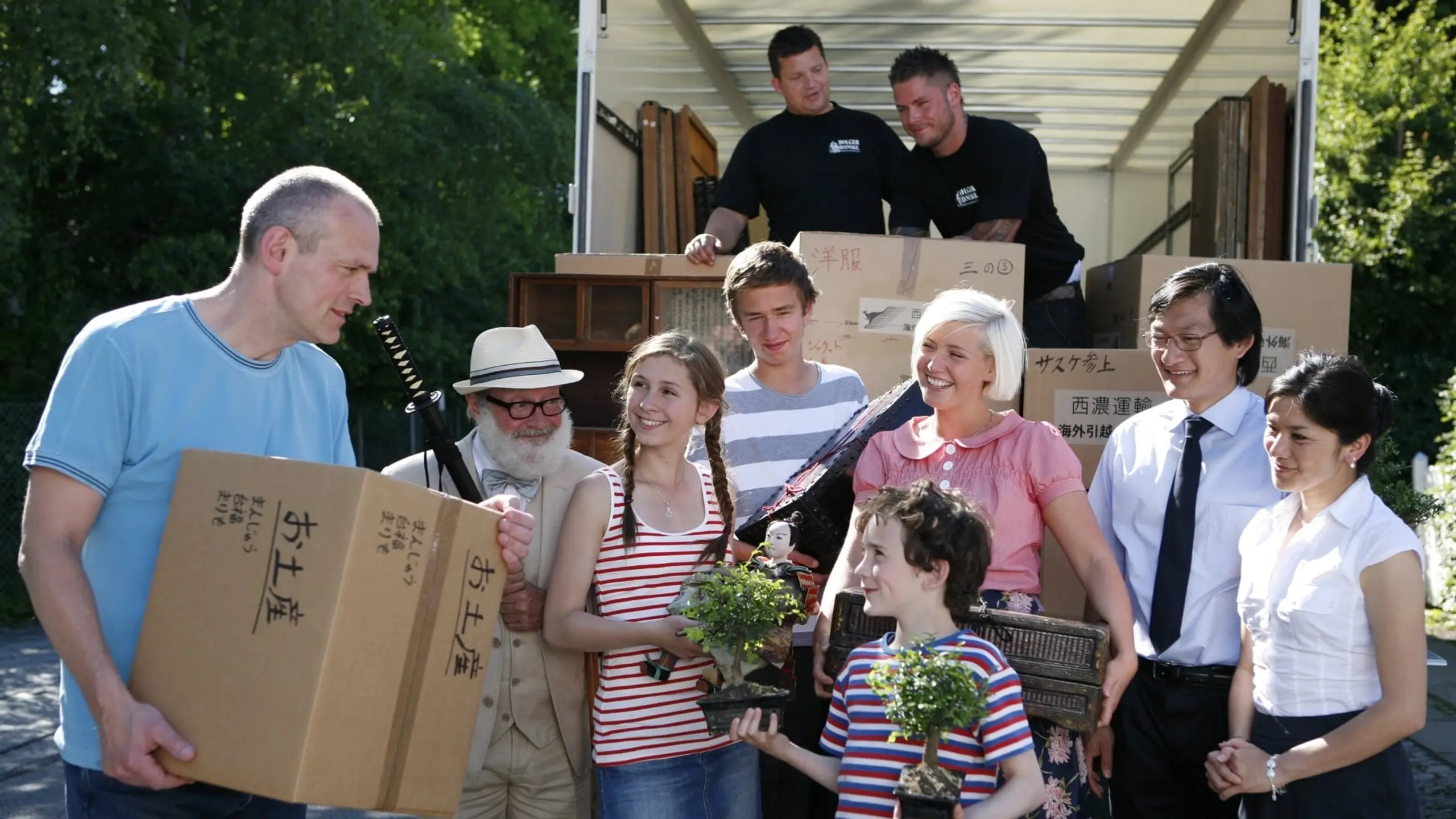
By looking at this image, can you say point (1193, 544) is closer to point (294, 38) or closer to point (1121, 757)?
point (1121, 757)

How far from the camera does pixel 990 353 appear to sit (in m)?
3.18

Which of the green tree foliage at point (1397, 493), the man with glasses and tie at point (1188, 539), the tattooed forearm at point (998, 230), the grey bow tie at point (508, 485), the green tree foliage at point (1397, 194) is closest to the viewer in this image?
the man with glasses and tie at point (1188, 539)

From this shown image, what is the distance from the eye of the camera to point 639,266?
5.12 metres

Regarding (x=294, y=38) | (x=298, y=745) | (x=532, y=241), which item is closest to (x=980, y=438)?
(x=298, y=745)

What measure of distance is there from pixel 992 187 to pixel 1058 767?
2421 millimetres

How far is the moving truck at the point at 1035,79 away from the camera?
548cm

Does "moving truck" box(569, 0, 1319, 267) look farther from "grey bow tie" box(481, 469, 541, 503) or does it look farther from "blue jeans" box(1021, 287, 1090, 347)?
"grey bow tie" box(481, 469, 541, 503)

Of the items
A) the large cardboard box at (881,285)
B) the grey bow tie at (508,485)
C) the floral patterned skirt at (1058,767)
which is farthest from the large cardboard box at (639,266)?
the floral patterned skirt at (1058,767)

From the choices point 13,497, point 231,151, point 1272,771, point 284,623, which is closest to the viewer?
point 284,623

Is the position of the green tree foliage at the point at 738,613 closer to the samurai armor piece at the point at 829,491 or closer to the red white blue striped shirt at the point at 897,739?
the red white blue striped shirt at the point at 897,739

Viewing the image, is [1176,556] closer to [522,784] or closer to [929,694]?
[929,694]

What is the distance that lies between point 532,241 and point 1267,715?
60.4 feet

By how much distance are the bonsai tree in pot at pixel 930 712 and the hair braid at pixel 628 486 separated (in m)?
0.84

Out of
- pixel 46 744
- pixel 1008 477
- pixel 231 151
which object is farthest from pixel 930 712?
pixel 231 151
